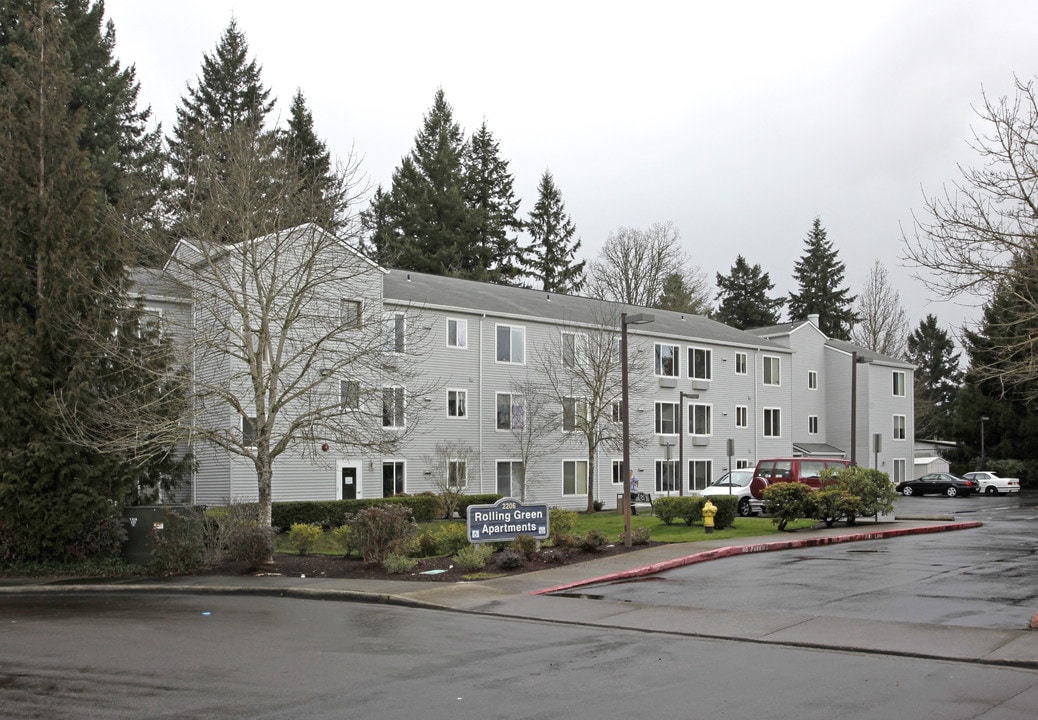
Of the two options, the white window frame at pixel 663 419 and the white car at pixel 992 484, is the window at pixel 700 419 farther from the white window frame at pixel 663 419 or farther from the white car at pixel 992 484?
the white car at pixel 992 484

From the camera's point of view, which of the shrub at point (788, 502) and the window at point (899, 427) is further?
the window at point (899, 427)

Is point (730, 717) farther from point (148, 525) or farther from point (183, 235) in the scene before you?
point (183, 235)

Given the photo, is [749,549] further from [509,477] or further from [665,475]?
[665,475]

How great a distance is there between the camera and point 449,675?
9.73 metres

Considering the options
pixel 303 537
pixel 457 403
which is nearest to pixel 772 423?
pixel 457 403

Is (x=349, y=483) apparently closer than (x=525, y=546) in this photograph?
No

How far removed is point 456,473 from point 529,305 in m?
11.4

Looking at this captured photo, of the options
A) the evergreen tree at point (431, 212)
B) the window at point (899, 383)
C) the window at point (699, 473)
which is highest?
the evergreen tree at point (431, 212)

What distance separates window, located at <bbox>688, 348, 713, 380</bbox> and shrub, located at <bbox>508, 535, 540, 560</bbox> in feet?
108

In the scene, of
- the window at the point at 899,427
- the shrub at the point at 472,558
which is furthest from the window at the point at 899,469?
the shrub at the point at 472,558

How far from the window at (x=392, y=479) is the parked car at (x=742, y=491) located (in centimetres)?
1181

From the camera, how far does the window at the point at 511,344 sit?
43094 mm

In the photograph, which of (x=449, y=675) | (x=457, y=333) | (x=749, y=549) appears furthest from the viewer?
(x=457, y=333)

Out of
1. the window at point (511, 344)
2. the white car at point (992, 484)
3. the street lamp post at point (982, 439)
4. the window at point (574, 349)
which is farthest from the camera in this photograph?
the street lamp post at point (982, 439)
